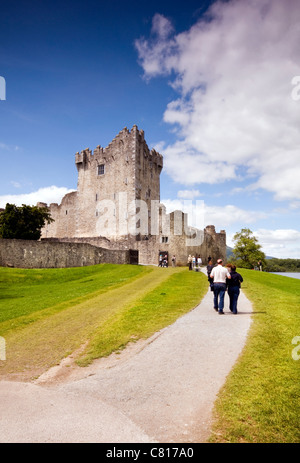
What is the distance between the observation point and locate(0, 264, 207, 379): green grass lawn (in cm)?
906

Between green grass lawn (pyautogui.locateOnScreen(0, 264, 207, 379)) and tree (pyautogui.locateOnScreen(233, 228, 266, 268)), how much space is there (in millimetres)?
51475

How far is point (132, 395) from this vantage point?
5.98 metres

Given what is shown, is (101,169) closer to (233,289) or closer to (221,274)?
(221,274)

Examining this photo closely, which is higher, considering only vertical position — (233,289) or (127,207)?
(127,207)

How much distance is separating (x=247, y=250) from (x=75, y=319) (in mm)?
62716

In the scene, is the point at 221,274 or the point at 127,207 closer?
the point at 221,274

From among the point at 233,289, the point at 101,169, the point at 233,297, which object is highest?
the point at 101,169

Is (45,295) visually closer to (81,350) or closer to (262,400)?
(81,350)

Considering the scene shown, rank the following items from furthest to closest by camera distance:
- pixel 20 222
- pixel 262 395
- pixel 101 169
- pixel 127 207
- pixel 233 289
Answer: pixel 101 169 < pixel 127 207 < pixel 20 222 < pixel 233 289 < pixel 262 395

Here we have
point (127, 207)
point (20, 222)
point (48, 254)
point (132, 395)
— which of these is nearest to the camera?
point (132, 395)

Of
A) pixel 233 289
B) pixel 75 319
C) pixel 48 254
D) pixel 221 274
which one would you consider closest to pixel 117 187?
pixel 48 254

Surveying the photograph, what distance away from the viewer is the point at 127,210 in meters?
52.3

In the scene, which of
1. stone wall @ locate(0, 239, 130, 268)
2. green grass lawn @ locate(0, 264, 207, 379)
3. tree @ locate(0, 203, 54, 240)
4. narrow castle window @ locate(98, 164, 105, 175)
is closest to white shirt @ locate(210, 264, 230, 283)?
green grass lawn @ locate(0, 264, 207, 379)

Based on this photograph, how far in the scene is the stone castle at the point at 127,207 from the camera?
4384 cm
